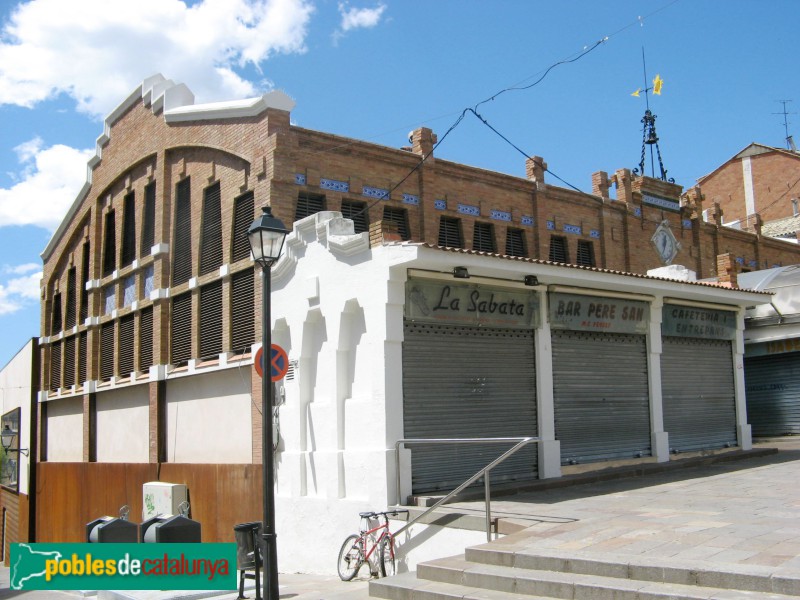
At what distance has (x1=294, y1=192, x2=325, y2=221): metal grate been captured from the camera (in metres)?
16.3

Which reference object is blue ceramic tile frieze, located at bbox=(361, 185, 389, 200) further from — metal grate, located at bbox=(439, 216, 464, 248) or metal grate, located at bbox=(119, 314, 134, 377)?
metal grate, located at bbox=(119, 314, 134, 377)

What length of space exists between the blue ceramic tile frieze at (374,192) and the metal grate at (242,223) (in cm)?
245

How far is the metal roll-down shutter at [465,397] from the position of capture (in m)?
12.0

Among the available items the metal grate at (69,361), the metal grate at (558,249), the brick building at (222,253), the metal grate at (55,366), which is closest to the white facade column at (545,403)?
the brick building at (222,253)

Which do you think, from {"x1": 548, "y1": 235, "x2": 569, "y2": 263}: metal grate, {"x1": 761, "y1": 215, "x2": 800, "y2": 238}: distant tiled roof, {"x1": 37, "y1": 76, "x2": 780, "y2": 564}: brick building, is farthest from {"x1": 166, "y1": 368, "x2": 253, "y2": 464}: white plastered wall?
{"x1": 761, "y1": 215, "x2": 800, "y2": 238}: distant tiled roof

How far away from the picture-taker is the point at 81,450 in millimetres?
24047

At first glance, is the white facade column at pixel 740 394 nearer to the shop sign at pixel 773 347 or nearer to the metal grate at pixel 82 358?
the shop sign at pixel 773 347

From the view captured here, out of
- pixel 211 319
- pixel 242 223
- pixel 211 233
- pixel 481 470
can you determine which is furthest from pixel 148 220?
pixel 481 470

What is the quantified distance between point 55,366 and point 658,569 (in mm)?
24382

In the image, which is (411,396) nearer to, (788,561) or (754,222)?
(788,561)

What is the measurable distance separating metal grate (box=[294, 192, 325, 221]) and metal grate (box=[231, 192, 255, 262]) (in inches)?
35.4

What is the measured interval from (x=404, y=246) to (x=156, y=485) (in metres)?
9.51

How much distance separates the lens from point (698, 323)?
16.3m

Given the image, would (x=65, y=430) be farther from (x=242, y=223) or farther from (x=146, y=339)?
(x=242, y=223)
